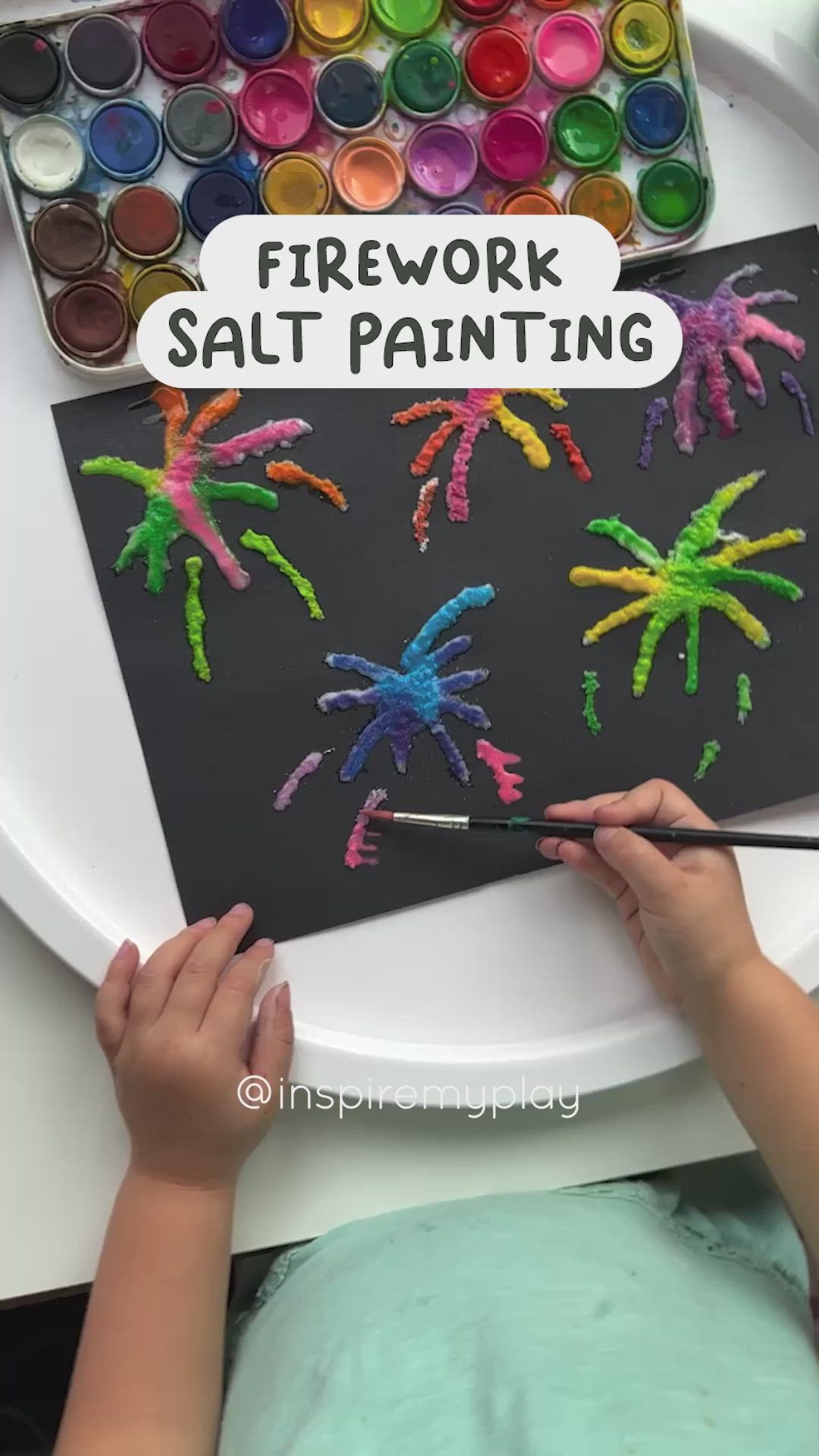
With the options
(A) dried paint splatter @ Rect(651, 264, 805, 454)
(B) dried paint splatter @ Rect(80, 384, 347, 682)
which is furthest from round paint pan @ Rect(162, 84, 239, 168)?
(A) dried paint splatter @ Rect(651, 264, 805, 454)

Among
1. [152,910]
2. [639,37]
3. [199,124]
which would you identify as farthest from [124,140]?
[152,910]

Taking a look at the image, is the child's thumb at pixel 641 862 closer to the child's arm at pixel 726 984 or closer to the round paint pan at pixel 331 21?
the child's arm at pixel 726 984

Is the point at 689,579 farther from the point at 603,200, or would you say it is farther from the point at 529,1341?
the point at 529,1341

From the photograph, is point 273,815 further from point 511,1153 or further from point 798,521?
point 798,521

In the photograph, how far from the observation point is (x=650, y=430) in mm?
542

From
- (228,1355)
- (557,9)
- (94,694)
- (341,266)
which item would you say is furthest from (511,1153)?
(557,9)

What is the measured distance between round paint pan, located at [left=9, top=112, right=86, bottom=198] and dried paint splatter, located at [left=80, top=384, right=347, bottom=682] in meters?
0.10

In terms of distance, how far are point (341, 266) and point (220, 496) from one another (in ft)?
0.42

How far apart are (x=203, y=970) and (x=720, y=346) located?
1.33 feet

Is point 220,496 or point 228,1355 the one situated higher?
point 220,496

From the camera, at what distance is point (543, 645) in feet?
1.75

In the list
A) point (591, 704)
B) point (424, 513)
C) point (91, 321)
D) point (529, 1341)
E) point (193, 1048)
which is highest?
point (91, 321)

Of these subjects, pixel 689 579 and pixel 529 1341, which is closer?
pixel 529 1341

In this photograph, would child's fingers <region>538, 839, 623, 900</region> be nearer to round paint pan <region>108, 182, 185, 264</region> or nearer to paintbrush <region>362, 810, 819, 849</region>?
paintbrush <region>362, 810, 819, 849</region>
